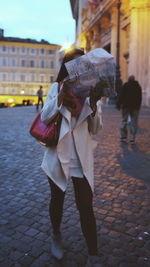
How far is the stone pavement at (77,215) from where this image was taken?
8.87 feet

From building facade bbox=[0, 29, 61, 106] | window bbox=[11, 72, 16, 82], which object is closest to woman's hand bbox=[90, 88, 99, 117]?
building facade bbox=[0, 29, 61, 106]

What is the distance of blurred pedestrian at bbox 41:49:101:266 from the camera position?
228 centimetres

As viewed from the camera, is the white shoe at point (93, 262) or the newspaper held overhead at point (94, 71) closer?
the newspaper held overhead at point (94, 71)

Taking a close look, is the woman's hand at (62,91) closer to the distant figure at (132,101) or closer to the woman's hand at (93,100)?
the woman's hand at (93,100)

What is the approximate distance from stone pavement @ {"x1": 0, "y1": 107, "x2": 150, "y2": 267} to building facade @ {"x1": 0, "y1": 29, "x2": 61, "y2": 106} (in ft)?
259

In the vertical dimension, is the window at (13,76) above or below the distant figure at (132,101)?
above

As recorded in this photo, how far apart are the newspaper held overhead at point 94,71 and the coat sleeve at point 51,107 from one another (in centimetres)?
26

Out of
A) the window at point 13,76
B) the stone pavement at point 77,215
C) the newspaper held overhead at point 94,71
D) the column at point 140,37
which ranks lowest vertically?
the stone pavement at point 77,215

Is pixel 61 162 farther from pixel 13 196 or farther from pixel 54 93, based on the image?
pixel 13 196

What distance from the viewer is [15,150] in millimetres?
7383

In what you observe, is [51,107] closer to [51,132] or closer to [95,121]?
[51,132]

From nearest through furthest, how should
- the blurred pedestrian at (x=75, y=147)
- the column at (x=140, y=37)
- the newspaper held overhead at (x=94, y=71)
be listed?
the newspaper held overhead at (x=94, y=71), the blurred pedestrian at (x=75, y=147), the column at (x=140, y=37)

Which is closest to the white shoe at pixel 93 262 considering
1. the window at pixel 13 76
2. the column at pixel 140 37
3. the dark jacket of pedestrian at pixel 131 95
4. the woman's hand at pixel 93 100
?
the woman's hand at pixel 93 100

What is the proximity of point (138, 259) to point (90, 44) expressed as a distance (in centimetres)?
4234
